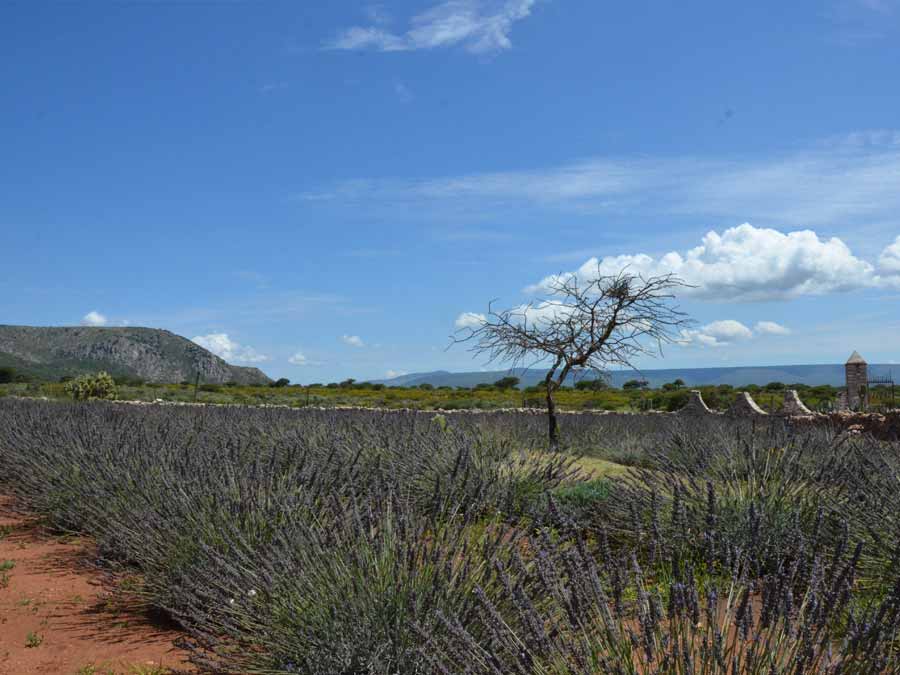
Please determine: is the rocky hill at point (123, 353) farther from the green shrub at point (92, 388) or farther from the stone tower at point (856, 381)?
the stone tower at point (856, 381)

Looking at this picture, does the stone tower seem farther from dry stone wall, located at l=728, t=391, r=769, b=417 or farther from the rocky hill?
the rocky hill

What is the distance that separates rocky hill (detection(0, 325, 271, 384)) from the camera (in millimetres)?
113375

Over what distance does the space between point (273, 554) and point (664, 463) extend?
3.90 metres

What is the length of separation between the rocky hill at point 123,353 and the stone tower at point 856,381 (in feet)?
332

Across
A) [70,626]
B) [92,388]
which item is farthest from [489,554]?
[92,388]

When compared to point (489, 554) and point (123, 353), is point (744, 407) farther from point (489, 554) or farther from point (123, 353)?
point (123, 353)

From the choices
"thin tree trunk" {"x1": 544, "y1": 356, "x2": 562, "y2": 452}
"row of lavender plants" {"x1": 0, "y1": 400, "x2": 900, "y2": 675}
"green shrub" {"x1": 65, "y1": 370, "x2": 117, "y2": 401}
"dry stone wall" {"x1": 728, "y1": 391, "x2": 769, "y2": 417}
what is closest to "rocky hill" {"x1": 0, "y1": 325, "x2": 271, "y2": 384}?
"green shrub" {"x1": 65, "y1": 370, "x2": 117, "y2": 401}

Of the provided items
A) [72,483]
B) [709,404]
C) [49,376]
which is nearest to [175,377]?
[49,376]

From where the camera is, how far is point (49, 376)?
94188 millimetres

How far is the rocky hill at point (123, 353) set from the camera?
113 m

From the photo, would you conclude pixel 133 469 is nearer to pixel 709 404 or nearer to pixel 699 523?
pixel 699 523

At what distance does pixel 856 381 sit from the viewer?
22219 millimetres

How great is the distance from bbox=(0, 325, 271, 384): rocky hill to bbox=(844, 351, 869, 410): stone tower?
3987 inches

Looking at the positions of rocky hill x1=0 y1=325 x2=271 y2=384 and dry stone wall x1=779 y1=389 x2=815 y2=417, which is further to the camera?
rocky hill x1=0 y1=325 x2=271 y2=384
